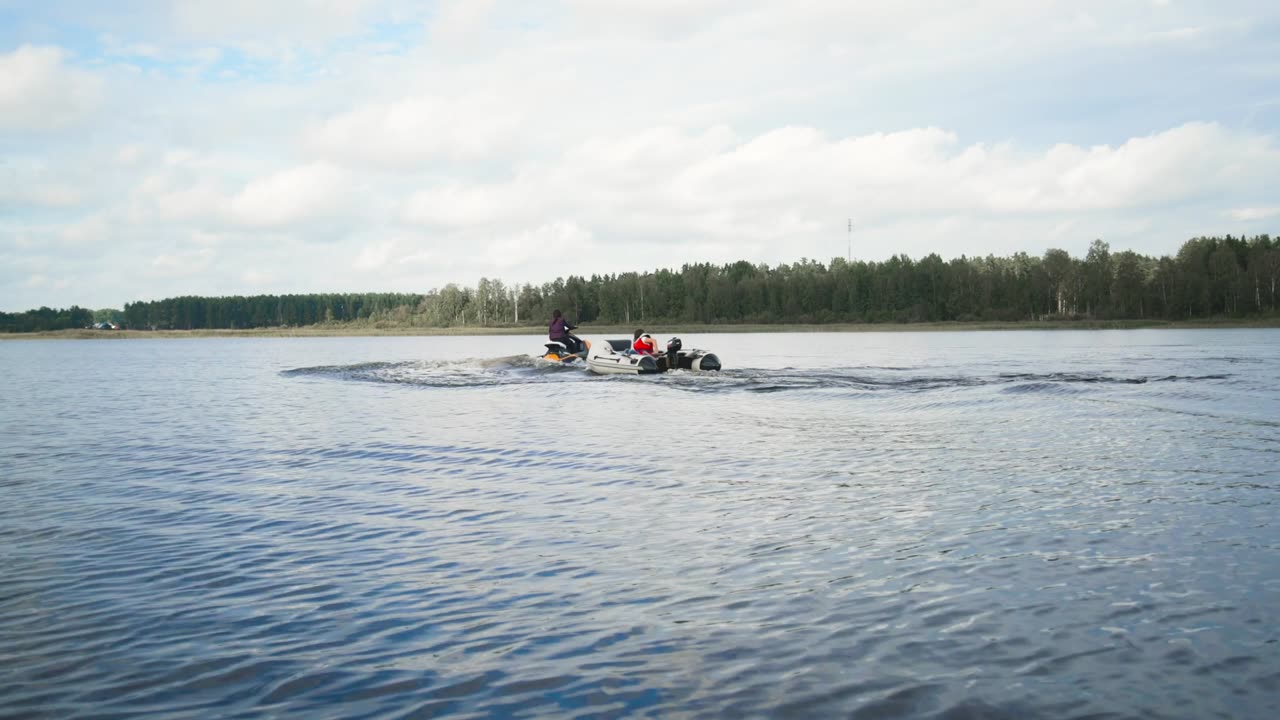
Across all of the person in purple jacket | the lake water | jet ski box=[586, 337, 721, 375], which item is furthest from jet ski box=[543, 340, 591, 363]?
the lake water

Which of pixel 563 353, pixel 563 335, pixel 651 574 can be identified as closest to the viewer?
pixel 651 574

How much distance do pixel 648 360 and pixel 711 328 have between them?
108 meters

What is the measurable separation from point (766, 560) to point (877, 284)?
141703 mm

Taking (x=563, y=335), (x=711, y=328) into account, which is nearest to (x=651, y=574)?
(x=563, y=335)

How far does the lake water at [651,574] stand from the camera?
5496mm

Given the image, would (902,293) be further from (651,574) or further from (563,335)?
(651,574)

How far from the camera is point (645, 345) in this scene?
1406 inches

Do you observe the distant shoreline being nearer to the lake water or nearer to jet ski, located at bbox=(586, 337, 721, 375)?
jet ski, located at bbox=(586, 337, 721, 375)

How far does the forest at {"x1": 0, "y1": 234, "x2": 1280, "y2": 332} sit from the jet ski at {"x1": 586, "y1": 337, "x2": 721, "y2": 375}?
9554 centimetres

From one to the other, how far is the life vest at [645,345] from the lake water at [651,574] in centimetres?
1648

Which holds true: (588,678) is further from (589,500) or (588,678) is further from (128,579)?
(589,500)

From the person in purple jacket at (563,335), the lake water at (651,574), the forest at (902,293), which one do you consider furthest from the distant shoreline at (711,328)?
the lake water at (651,574)

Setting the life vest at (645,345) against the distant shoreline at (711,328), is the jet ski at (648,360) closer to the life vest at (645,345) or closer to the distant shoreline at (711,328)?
the life vest at (645,345)

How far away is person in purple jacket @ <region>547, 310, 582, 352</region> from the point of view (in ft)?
136
